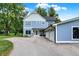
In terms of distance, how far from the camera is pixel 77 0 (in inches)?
461

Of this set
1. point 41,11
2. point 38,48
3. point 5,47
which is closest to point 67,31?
point 41,11

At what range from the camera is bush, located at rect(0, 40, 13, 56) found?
405 inches

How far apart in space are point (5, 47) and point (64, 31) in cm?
407

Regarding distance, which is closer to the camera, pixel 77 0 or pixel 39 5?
pixel 77 0

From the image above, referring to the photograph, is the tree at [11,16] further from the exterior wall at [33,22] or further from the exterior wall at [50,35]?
the exterior wall at [50,35]

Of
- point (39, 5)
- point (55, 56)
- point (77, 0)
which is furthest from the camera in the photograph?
point (39, 5)

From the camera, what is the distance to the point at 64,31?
14.1m

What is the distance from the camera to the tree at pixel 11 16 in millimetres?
13092

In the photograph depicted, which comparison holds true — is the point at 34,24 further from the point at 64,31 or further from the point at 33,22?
the point at 64,31

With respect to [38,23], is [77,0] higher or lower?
higher

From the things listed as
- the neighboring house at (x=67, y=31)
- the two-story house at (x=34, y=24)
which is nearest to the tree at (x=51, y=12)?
the two-story house at (x=34, y=24)

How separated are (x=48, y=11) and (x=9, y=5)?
87.2 inches

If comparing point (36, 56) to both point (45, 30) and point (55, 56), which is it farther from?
point (45, 30)

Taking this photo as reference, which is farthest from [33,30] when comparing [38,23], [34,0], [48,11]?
[34,0]
